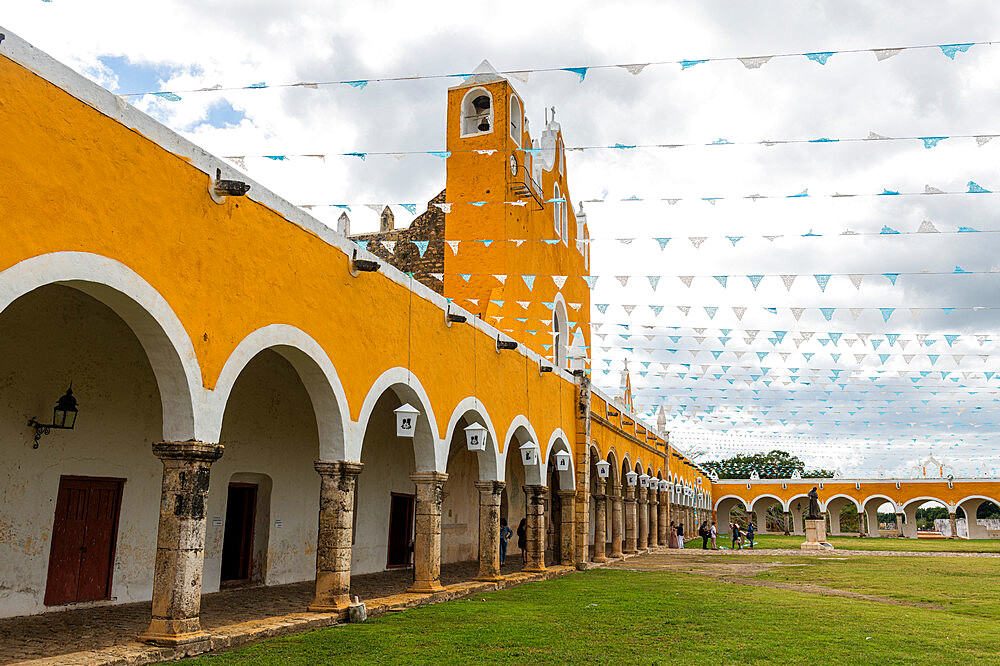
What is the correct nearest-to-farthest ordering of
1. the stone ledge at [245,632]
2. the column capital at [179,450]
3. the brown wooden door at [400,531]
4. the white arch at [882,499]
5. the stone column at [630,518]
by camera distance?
the stone ledge at [245,632] → the column capital at [179,450] → the brown wooden door at [400,531] → the stone column at [630,518] → the white arch at [882,499]

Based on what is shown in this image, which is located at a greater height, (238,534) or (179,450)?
(179,450)

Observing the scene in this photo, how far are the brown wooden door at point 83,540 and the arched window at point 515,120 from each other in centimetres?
1430

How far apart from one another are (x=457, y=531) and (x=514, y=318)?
5.25 meters

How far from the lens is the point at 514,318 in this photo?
19.2 metres

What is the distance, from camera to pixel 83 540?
8289 millimetres

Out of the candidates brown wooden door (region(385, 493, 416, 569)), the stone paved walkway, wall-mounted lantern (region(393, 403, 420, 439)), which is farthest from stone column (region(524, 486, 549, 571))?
wall-mounted lantern (region(393, 403, 420, 439))

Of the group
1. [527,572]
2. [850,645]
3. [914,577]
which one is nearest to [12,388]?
[850,645]

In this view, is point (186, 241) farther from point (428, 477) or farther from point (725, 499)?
point (725, 499)

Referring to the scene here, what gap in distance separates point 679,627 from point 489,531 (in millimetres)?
4782

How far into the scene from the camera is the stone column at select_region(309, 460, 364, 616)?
8.30 m

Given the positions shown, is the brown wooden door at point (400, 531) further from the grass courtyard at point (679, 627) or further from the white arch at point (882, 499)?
the white arch at point (882, 499)

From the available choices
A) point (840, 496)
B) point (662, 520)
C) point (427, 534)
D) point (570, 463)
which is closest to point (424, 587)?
point (427, 534)

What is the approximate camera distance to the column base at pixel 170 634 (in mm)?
6008

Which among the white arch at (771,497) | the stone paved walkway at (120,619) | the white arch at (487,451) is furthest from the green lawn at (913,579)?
the white arch at (771,497)
